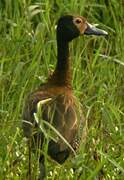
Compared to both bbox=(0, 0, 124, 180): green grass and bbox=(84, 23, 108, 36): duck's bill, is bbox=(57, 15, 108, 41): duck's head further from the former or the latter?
bbox=(0, 0, 124, 180): green grass

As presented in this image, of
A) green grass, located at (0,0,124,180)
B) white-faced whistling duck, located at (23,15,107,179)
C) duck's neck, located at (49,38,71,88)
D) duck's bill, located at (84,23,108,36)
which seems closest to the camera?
green grass, located at (0,0,124,180)

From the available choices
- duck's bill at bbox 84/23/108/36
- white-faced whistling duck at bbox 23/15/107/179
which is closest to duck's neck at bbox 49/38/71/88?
white-faced whistling duck at bbox 23/15/107/179

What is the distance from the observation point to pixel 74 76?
6.18 metres

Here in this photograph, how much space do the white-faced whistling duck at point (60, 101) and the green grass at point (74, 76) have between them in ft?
0.23

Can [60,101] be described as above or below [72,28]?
below

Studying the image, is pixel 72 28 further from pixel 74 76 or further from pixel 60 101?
pixel 60 101

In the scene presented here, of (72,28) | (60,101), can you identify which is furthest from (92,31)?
(60,101)

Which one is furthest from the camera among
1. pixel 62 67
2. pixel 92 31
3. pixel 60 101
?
pixel 92 31

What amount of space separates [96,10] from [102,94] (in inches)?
61.2

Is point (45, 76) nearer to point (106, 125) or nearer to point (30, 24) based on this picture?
point (30, 24)

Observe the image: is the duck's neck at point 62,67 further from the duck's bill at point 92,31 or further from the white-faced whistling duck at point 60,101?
the duck's bill at point 92,31

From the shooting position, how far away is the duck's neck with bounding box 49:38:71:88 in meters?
5.96

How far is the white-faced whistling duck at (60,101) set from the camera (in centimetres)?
513

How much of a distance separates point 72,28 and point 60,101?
0.78 meters
